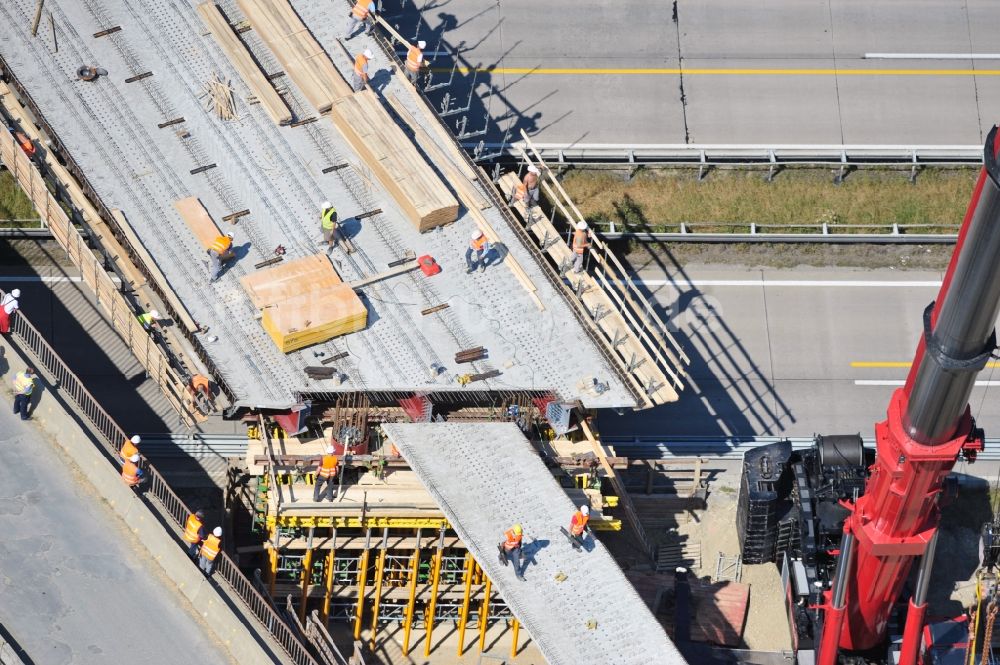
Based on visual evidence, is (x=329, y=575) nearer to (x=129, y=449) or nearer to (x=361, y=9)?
(x=129, y=449)

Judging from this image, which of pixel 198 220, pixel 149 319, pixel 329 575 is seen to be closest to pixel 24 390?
pixel 149 319

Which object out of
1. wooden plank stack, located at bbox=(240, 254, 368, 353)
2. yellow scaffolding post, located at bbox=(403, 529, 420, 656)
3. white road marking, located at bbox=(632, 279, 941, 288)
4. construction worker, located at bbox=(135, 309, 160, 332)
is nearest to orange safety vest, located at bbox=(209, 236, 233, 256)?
wooden plank stack, located at bbox=(240, 254, 368, 353)

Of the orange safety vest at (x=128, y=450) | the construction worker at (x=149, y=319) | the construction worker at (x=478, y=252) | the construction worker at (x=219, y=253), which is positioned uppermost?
the construction worker at (x=478, y=252)

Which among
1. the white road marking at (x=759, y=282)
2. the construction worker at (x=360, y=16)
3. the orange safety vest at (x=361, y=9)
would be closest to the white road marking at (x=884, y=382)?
the white road marking at (x=759, y=282)

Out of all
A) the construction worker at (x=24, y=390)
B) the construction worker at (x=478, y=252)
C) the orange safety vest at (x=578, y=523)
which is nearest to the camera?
the orange safety vest at (x=578, y=523)

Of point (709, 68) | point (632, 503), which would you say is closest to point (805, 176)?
point (709, 68)

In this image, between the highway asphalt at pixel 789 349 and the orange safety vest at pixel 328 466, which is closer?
the orange safety vest at pixel 328 466

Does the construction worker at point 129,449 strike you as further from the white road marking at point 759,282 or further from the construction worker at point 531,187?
the white road marking at point 759,282

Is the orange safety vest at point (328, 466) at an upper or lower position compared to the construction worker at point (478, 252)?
lower

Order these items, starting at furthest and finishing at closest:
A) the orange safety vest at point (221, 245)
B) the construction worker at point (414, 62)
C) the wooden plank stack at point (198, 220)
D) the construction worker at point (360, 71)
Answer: the construction worker at point (414, 62)
the construction worker at point (360, 71)
the wooden plank stack at point (198, 220)
the orange safety vest at point (221, 245)
